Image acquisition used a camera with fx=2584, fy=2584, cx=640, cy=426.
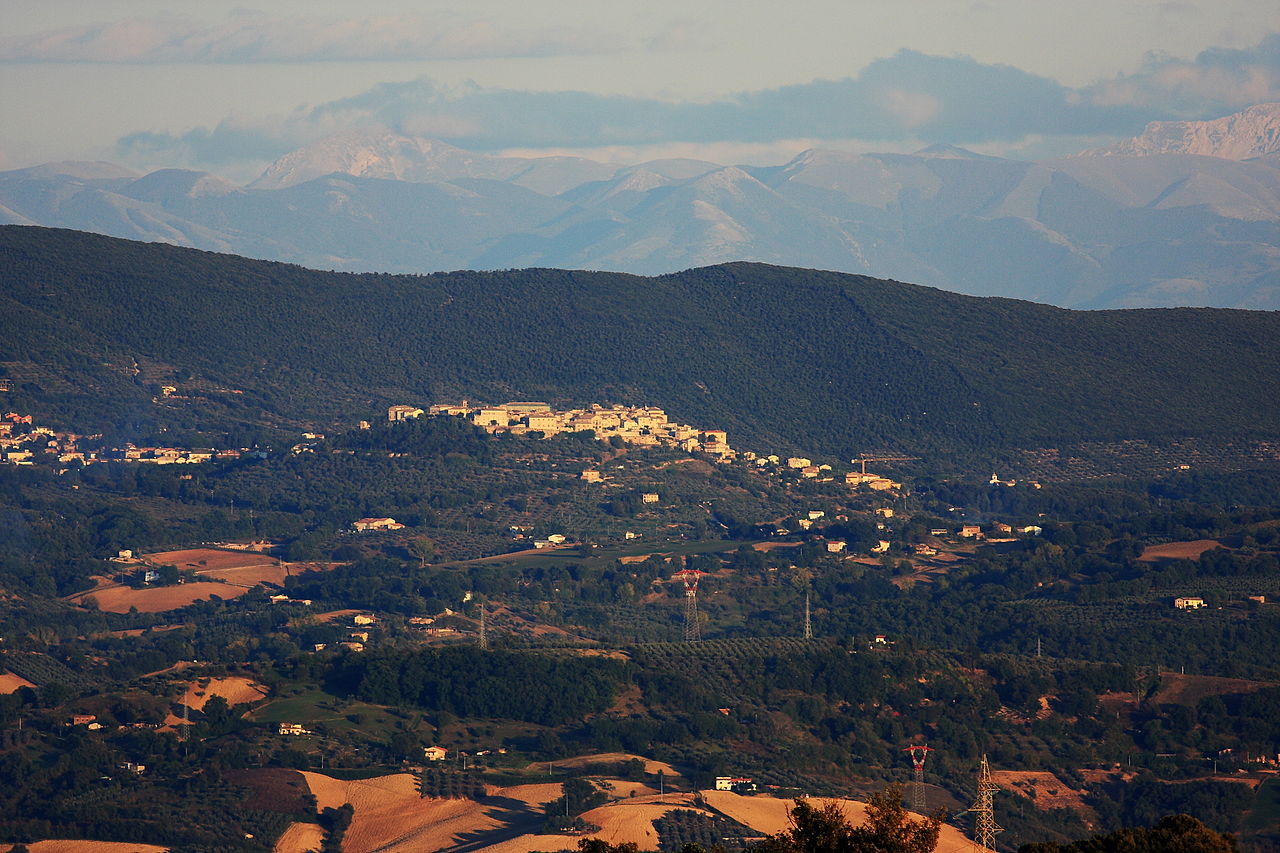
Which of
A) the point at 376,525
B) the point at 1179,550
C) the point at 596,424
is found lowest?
the point at 1179,550

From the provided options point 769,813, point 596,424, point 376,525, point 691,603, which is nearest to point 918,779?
point 769,813

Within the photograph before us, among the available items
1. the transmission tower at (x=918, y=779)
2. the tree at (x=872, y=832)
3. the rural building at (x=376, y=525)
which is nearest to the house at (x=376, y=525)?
the rural building at (x=376, y=525)

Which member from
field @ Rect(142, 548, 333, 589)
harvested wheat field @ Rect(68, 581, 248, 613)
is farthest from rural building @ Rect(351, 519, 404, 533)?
harvested wheat field @ Rect(68, 581, 248, 613)

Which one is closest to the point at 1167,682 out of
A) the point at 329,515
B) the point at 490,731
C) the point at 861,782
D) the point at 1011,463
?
the point at 861,782

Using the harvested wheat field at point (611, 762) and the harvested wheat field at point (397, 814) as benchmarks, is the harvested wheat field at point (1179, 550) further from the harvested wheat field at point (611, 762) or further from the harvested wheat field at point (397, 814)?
the harvested wheat field at point (397, 814)

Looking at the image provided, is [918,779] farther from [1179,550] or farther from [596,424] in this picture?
[596,424]

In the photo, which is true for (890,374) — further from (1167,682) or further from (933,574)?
(1167,682)
